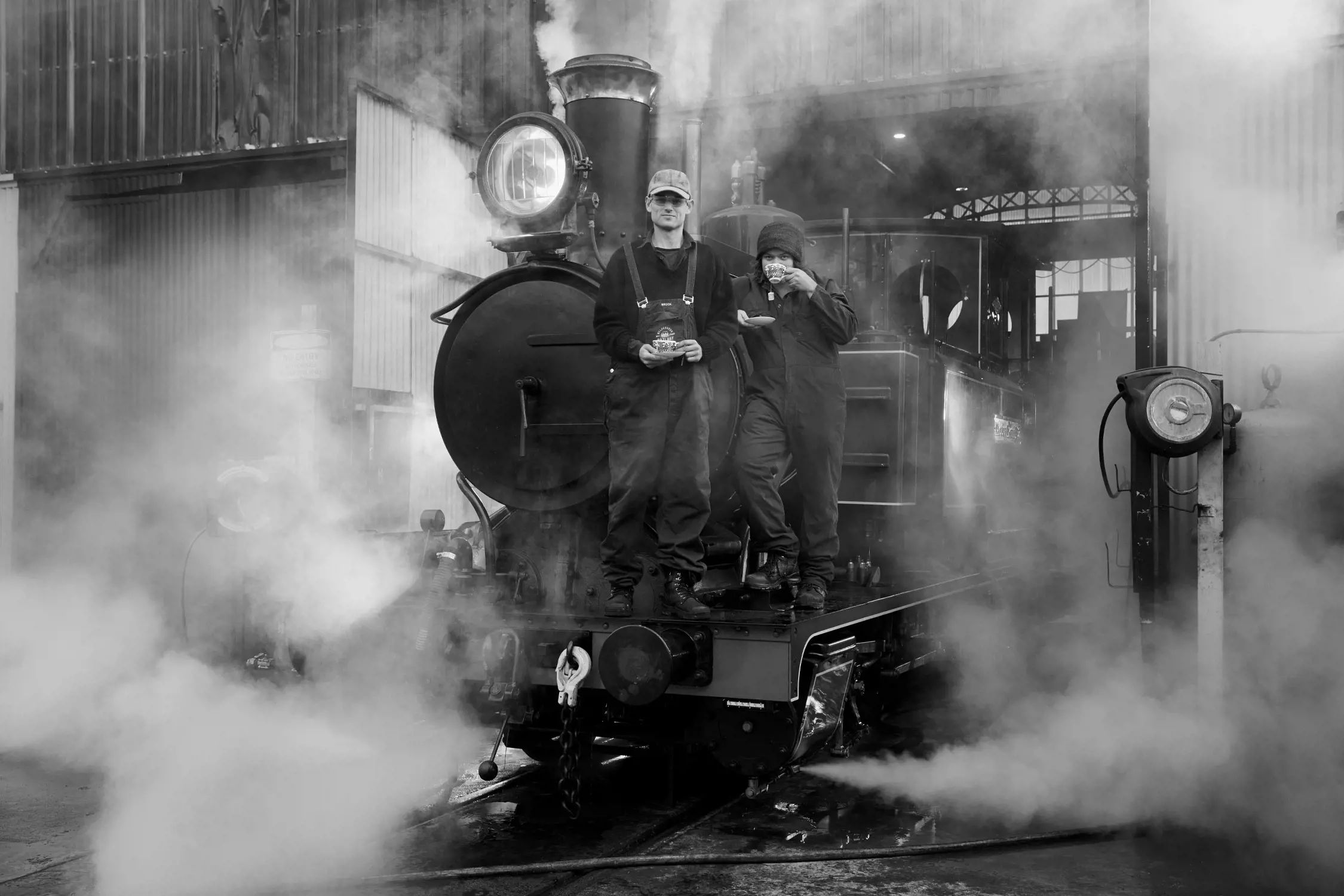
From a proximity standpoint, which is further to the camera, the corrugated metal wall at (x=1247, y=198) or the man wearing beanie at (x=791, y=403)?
the corrugated metal wall at (x=1247, y=198)

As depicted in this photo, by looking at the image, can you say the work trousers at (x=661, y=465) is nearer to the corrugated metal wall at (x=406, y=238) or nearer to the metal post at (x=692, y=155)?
the metal post at (x=692, y=155)

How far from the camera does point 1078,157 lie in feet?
37.9

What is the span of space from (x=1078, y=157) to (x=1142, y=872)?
9318 millimetres

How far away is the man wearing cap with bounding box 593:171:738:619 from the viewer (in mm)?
3932

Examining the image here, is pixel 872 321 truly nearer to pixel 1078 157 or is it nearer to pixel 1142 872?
pixel 1142 872

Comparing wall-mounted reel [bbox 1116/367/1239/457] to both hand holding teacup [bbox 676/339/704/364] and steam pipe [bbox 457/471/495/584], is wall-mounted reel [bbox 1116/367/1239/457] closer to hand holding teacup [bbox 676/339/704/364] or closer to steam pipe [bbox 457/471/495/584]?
hand holding teacup [bbox 676/339/704/364]

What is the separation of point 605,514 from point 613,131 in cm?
142

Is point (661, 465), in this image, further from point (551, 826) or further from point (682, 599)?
point (551, 826)

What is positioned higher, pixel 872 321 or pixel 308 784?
pixel 872 321

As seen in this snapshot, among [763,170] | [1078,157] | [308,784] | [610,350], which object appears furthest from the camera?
[1078,157]

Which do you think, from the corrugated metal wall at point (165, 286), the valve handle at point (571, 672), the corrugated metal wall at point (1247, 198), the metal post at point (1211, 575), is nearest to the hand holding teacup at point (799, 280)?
the valve handle at point (571, 672)

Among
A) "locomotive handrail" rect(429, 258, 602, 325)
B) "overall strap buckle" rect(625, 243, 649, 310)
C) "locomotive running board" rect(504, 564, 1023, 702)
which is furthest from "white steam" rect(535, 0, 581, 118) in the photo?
"locomotive running board" rect(504, 564, 1023, 702)

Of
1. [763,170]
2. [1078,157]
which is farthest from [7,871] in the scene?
[1078,157]

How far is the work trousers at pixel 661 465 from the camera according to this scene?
394 centimetres
